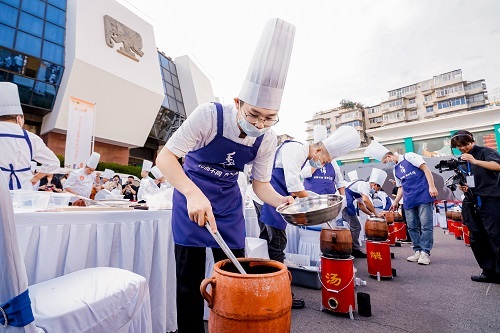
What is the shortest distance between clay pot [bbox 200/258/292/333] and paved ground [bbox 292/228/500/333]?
1.35 meters

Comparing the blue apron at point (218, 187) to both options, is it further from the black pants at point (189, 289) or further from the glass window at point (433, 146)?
the glass window at point (433, 146)

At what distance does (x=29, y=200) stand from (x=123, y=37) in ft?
54.1

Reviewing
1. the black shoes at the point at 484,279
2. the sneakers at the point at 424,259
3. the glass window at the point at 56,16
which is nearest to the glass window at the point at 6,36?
the glass window at the point at 56,16

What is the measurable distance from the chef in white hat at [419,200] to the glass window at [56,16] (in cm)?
1697

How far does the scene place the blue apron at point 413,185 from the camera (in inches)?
145

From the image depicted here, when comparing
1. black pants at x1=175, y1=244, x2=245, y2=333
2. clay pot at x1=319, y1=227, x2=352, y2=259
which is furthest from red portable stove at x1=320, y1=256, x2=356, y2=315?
black pants at x1=175, y1=244, x2=245, y2=333

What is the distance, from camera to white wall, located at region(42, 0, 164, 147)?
12.8 metres

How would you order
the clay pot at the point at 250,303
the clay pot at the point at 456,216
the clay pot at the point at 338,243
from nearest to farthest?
the clay pot at the point at 250,303 → the clay pot at the point at 338,243 → the clay pot at the point at 456,216

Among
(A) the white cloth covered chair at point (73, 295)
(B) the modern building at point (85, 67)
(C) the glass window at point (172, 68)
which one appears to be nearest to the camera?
(A) the white cloth covered chair at point (73, 295)

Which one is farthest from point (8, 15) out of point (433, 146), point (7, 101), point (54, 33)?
point (433, 146)

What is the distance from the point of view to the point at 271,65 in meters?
1.21

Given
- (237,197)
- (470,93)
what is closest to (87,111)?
(237,197)

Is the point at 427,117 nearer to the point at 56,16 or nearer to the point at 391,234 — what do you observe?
the point at 391,234

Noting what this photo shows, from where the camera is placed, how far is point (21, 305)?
1.94 ft
